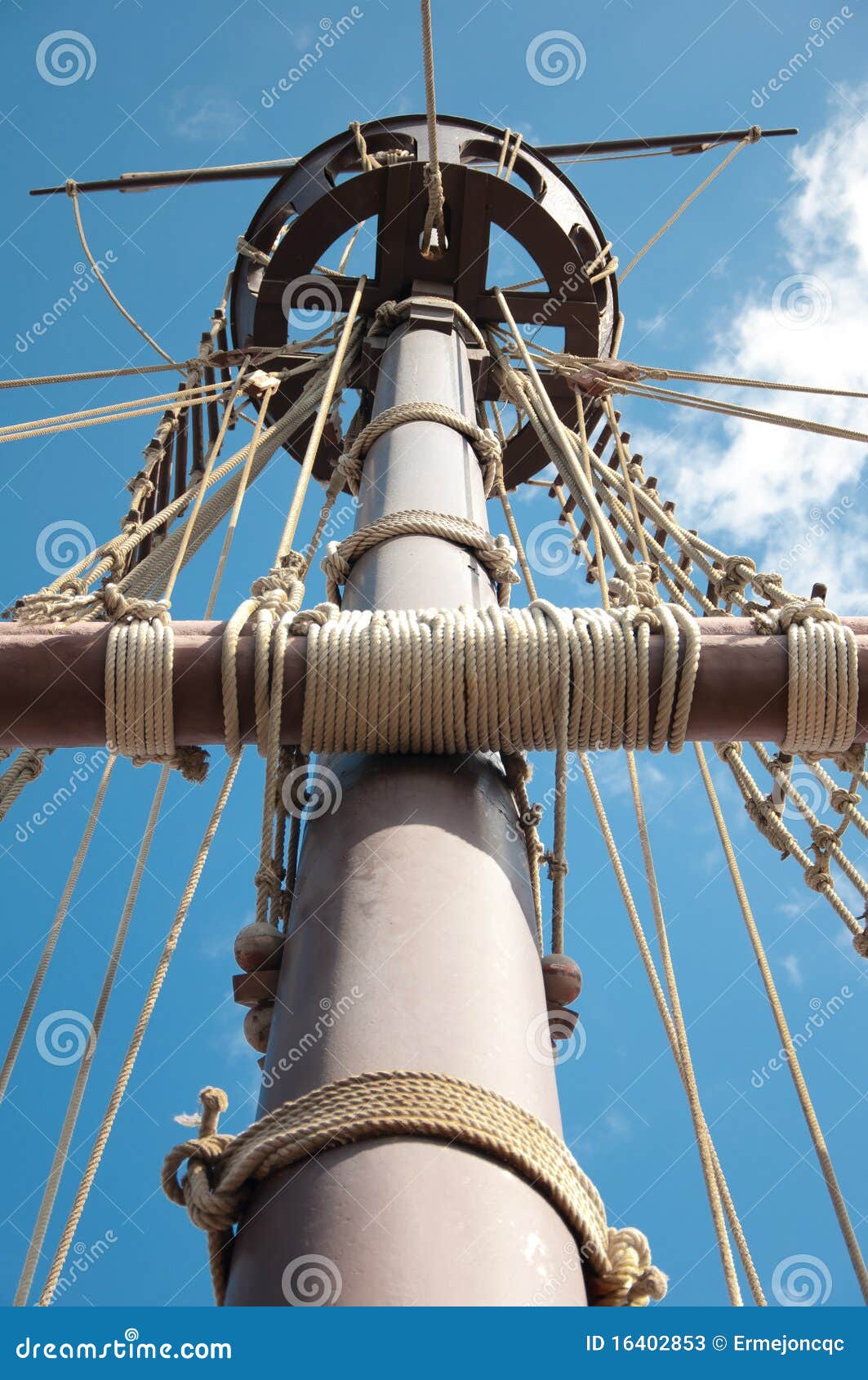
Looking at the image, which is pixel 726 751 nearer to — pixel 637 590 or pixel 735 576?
pixel 735 576

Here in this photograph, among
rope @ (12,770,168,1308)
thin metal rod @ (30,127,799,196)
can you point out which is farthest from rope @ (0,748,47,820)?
thin metal rod @ (30,127,799,196)

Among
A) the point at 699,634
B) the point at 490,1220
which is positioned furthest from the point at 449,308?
the point at 490,1220

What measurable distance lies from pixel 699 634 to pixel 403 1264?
4.22 ft

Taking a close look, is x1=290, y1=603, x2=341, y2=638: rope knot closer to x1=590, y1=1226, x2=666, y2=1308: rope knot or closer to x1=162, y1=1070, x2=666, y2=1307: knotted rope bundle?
x1=162, y1=1070, x2=666, y2=1307: knotted rope bundle

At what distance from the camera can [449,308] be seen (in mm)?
4633

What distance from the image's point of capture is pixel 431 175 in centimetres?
435

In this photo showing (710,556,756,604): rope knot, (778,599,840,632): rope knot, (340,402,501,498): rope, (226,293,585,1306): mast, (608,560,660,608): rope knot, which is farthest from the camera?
(340,402,501,498): rope

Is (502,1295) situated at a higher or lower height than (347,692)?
lower

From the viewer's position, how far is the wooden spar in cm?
236

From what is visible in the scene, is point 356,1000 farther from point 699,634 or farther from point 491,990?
point 699,634

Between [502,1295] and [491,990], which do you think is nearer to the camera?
[502,1295]

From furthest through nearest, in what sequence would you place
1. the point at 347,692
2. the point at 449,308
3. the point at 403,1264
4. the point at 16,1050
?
the point at 449,308
the point at 16,1050
the point at 347,692
the point at 403,1264

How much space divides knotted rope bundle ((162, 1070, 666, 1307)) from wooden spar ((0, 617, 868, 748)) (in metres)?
0.81

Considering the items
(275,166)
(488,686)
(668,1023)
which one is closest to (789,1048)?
(668,1023)
